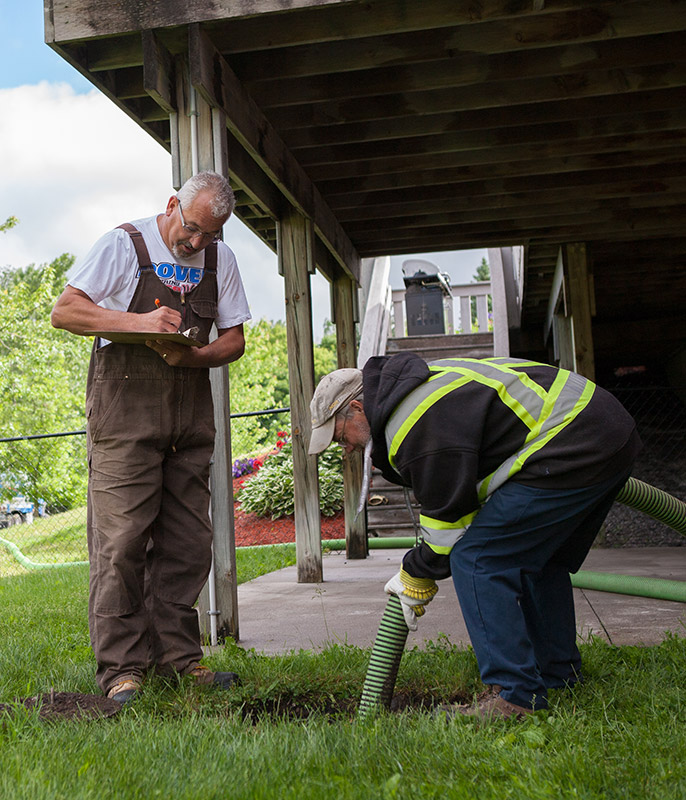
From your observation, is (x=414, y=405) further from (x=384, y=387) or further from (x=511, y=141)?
(x=511, y=141)

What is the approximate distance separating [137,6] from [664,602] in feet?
12.5

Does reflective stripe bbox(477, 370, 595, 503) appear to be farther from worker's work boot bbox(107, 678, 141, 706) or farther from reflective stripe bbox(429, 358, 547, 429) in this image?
worker's work boot bbox(107, 678, 141, 706)

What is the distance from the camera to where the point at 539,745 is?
2.10m

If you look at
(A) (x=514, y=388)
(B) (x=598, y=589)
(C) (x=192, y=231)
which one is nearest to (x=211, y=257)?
(C) (x=192, y=231)

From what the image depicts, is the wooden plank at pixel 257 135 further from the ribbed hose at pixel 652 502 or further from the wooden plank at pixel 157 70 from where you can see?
the ribbed hose at pixel 652 502

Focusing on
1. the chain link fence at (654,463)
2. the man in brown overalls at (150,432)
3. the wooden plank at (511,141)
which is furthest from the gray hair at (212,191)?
the chain link fence at (654,463)

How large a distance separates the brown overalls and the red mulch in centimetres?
707

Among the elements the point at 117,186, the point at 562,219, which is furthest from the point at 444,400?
the point at 117,186

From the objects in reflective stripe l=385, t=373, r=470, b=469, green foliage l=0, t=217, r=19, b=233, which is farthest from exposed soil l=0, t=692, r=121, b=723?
green foliage l=0, t=217, r=19, b=233

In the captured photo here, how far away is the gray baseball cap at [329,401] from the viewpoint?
2.52 metres

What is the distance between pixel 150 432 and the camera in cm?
297

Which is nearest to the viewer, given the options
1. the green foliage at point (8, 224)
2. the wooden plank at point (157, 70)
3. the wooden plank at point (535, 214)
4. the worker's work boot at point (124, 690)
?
the worker's work boot at point (124, 690)

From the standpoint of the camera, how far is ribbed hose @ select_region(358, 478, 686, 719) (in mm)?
2529

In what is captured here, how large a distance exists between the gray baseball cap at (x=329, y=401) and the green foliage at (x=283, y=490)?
790 centimetres
